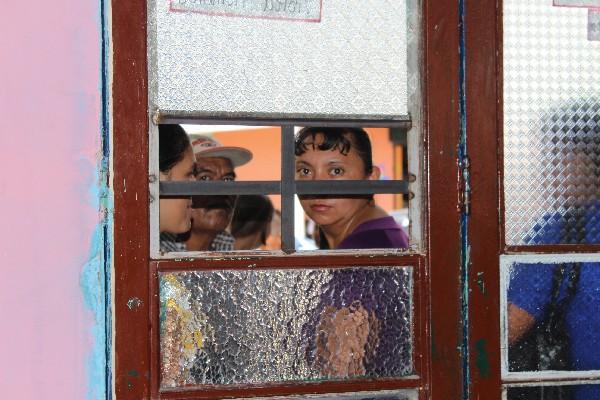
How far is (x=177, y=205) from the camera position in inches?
86.7

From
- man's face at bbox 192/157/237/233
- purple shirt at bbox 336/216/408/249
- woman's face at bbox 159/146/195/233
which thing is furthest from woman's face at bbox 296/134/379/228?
man's face at bbox 192/157/237/233

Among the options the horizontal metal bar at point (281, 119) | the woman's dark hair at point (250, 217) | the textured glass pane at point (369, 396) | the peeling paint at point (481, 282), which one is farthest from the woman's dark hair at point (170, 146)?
the woman's dark hair at point (250, 217)

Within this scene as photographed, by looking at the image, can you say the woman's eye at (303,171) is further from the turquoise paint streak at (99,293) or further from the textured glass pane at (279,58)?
the turquoise paint streak at (99,293)

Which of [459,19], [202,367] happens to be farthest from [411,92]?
[202,367]

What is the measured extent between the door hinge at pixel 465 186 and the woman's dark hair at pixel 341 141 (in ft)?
2.14

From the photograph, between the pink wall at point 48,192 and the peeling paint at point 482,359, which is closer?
the pink wall at point 48,192

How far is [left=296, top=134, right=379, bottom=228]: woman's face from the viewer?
258cm

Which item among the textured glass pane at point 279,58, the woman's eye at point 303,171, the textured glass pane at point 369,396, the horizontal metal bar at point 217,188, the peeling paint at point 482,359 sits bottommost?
the textured glass pane at point 369,396

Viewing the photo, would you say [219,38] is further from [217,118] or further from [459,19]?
[459,19]

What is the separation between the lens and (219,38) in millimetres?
1836

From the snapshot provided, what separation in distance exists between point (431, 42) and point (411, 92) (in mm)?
143

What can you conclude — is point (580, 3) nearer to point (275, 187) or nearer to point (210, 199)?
point (275, 187)

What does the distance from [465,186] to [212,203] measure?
5.93ft

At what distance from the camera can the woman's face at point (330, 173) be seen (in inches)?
102
